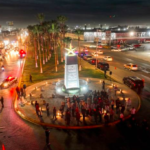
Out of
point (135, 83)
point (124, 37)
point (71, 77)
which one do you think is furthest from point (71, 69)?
point (124, 37)

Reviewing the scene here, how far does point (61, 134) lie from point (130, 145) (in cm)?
520

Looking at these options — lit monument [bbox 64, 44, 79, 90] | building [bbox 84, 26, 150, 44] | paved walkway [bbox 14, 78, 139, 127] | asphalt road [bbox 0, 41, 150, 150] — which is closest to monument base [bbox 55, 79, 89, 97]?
lit monument [bbox 64, 44, 79, 90]

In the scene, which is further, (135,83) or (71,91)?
(135,83)

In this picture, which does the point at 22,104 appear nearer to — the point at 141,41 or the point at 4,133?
the point at 4,133

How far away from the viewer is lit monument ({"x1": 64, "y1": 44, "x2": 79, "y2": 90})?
21516 mm

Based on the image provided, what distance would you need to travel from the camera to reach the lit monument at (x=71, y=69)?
21516mm

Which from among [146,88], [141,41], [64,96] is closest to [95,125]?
[64,96]

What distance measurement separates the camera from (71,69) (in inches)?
854

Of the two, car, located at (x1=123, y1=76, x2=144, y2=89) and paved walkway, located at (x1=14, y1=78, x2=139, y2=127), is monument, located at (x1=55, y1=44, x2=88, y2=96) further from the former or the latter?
car, located at (x1=123, y1=76, x2=144, y2=89)

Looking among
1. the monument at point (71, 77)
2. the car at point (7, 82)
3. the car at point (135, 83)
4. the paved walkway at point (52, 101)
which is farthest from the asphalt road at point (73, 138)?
the car at point (7, 82)

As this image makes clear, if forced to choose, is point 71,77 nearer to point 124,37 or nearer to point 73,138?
point 73,138

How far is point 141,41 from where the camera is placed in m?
98.6

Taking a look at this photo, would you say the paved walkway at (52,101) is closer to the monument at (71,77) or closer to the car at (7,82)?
the monument at (71,77)

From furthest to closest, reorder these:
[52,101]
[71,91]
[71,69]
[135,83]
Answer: [135,83] → [71,91] → [71,69] → [52,101]
